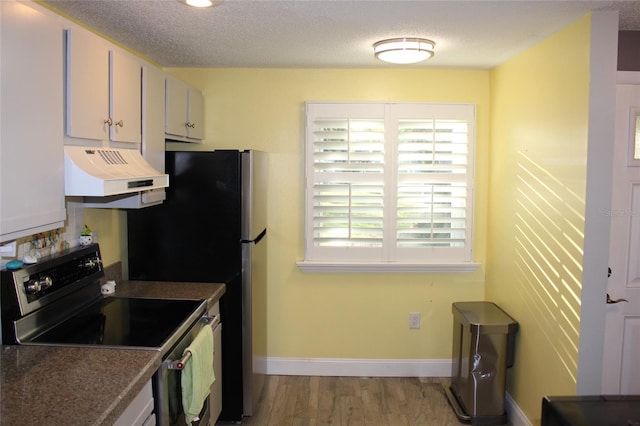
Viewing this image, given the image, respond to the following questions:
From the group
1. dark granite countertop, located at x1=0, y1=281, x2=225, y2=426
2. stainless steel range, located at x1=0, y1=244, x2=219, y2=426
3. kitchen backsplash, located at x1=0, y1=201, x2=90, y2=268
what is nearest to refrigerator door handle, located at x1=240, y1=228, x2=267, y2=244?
stainless steel range, located at x1=0, y1=244, x2=219, y2=426

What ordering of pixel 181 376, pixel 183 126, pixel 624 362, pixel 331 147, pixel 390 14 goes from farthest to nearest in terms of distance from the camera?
pixel 331 147, pixel 183 126, pixel 624 362, pixel 390 14, pixel 181 376

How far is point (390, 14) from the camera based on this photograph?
234 cm

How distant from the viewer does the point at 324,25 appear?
2.54 meters

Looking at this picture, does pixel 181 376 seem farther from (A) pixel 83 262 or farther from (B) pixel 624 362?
(B) pixel 624 362

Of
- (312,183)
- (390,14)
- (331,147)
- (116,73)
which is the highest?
(390,14)

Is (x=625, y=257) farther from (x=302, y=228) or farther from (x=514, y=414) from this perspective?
(x=302, y=228)

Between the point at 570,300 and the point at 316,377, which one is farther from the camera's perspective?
the point at 316,377

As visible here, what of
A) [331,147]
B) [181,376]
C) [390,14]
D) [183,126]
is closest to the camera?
[181,376]

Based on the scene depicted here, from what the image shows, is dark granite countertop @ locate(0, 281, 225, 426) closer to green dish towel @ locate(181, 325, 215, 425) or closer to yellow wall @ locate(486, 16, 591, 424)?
green dish towel @ locate(181, 325, 215, 425)

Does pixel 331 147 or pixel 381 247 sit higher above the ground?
pixel 331 147

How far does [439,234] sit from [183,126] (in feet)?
6.42

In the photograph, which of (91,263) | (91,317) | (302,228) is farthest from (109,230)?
(302,228)

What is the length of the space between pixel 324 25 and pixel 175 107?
1.10 meters

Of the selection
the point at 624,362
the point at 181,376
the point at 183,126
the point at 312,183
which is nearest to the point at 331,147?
the point at 312,183
